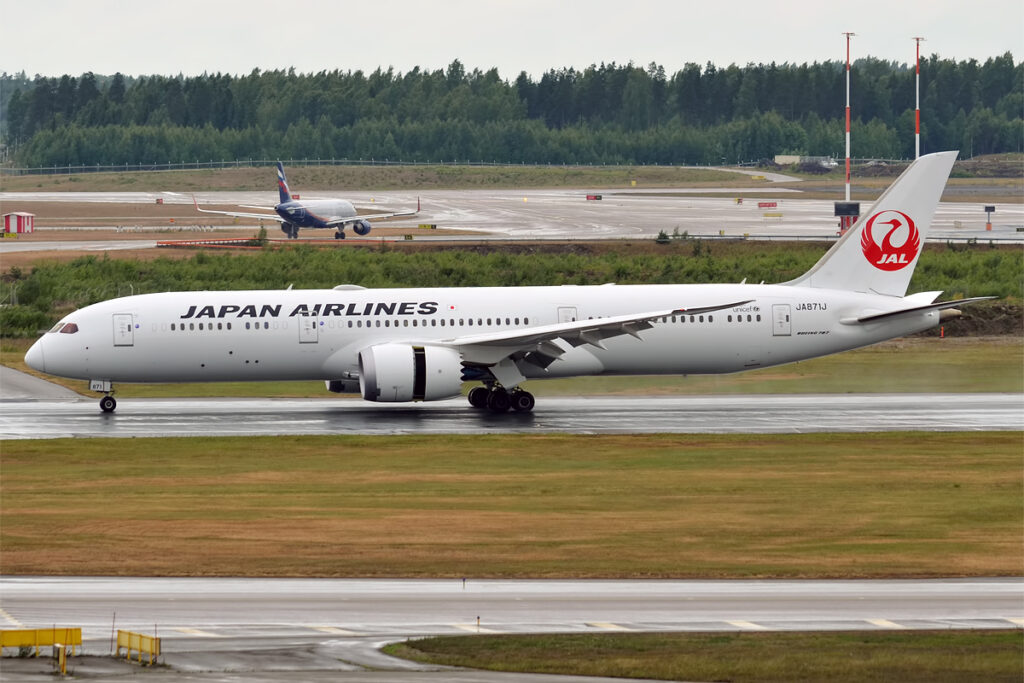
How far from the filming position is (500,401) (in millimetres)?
43062

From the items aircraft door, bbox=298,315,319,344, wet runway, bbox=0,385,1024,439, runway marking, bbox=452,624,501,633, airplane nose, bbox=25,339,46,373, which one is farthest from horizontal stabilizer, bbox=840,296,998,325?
runway marking, bbox=452,624,501,633

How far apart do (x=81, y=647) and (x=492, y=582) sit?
6.31m

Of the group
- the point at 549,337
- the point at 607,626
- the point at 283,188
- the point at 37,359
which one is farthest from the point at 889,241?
the point at 283,188

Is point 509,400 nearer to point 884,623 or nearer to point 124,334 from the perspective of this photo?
point 124,334

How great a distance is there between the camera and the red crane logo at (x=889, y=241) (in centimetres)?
4591

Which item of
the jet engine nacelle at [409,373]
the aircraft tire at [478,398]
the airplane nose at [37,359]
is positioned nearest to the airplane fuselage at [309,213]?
the airplane nose at [37,359]

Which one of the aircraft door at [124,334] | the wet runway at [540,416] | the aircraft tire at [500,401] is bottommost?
the wet runway at [540,416]

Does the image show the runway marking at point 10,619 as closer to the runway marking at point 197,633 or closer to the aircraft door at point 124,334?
the runway marking at point 197,633

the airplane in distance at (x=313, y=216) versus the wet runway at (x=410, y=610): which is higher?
the airplane in distance at (x=313, y=216)

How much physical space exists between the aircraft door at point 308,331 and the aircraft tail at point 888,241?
15.1 m

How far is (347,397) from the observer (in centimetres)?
4750

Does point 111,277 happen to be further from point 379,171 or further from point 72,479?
point 379,171

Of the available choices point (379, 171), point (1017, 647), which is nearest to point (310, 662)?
point (1017, 647)

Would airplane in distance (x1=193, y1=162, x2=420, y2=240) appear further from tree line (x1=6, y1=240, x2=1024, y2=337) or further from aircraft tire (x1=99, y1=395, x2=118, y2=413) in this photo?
aircraft tire (x1=99, y1=395, x2=118, y2=413)
